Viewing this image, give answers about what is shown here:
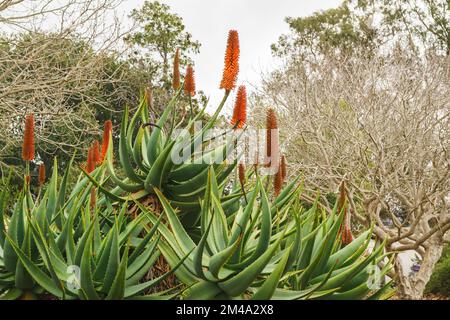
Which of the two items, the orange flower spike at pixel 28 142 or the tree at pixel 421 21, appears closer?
the orange flower spike at pixel 28 142

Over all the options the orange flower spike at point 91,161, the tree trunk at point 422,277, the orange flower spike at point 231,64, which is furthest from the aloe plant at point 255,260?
the tree trunk at point 422,277

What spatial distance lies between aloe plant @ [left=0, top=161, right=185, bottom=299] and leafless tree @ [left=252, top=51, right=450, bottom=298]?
309 inches

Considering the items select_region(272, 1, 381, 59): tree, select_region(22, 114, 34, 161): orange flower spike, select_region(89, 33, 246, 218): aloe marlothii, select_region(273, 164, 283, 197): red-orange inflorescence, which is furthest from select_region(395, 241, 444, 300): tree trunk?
select_region(272, 1, 381, 59): tree

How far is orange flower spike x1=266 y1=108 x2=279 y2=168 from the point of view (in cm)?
Result: 251

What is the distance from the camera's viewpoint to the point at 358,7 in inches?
1098

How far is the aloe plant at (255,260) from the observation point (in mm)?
2143

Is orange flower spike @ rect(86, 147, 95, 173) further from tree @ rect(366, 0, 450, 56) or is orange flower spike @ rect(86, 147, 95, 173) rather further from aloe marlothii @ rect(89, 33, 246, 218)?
tree @ rect(366, 0, 450, 56)

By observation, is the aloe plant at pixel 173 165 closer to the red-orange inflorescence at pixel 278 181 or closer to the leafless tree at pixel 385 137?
the red-orange inflorescence at pixel 278 181

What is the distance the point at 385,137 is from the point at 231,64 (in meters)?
9.52

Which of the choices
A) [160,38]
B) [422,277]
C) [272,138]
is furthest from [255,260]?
[160,38]

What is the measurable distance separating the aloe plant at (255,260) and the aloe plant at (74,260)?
0.11 metres
